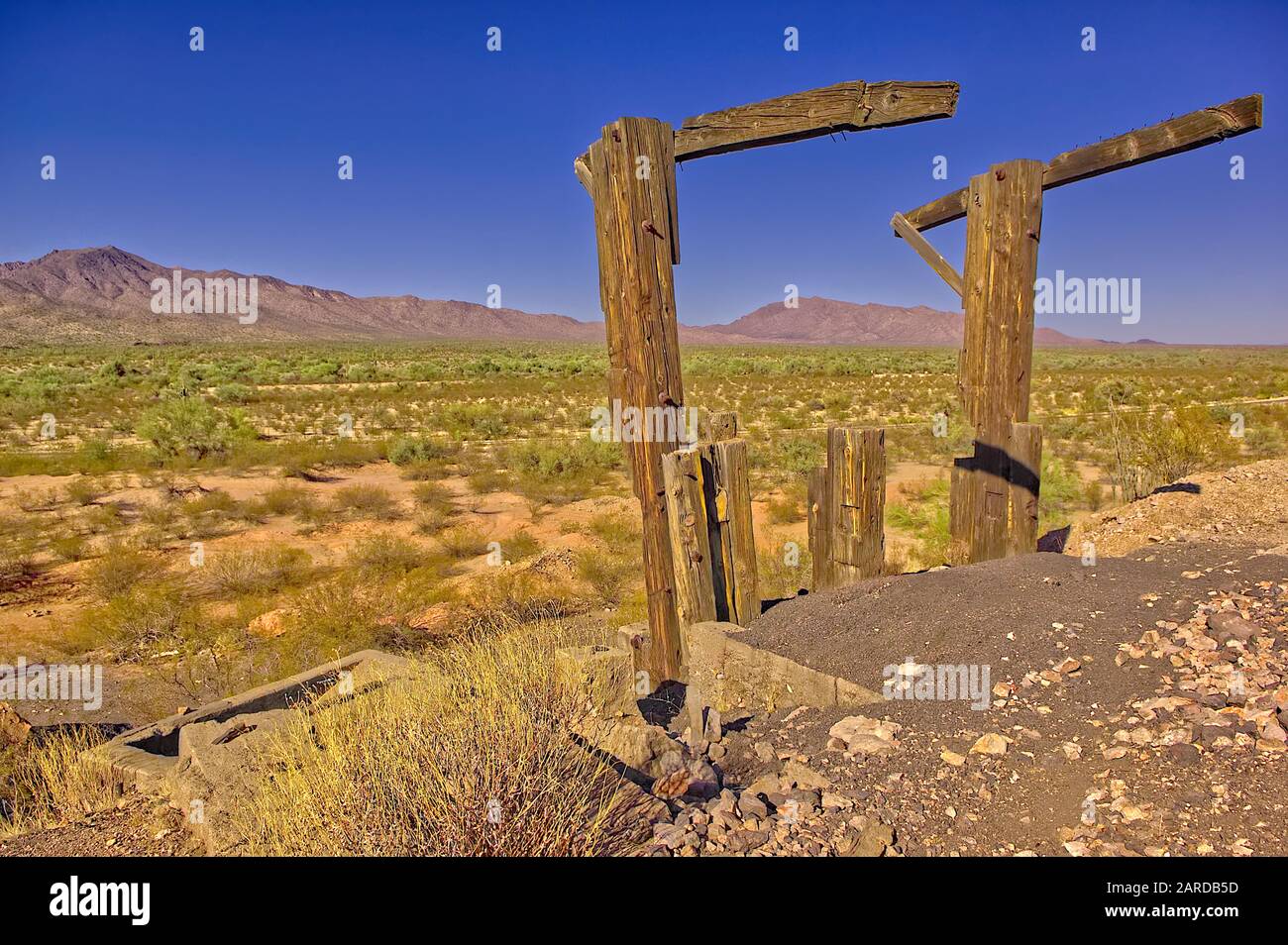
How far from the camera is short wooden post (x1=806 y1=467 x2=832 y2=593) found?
5.45 meters

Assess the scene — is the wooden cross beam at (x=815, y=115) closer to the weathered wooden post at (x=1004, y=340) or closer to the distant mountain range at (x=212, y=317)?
the weathered wooden post at (x=1004, y=340)

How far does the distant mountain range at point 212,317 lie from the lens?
114 meters

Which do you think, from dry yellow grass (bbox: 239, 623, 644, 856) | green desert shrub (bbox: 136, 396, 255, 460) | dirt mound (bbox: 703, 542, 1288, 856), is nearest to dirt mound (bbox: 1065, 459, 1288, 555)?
dirt mound (bbox: 703, 542, 1288, 856)

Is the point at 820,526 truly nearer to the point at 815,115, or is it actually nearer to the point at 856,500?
the point at 856,500

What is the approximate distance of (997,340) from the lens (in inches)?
233

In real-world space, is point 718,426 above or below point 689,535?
above

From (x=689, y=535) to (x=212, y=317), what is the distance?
5689 inches

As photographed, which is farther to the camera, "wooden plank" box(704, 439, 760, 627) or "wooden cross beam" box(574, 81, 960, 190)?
"wooden plank" box(704, 439, 760, 627)

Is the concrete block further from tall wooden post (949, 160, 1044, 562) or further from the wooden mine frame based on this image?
tall wooden post (949, 160, 1044, 562)

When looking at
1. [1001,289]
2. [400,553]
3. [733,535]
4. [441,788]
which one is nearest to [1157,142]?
[1001,289]

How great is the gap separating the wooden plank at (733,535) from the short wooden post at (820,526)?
74 centimetres

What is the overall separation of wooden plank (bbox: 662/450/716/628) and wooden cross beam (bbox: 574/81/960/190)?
182 centimetres

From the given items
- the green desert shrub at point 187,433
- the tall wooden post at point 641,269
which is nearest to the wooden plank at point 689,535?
the tall wooden post at point 641,269
